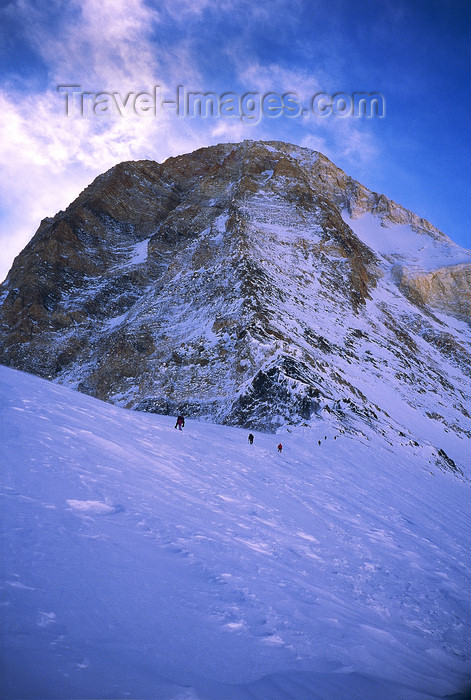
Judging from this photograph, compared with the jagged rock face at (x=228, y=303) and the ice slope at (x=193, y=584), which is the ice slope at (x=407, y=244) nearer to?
the jagged rock face at (x=228, y=303)

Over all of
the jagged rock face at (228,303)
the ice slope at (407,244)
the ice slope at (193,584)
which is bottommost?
the ice slope at (193,584)

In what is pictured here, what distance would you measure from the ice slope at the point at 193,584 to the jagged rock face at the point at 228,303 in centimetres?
1421

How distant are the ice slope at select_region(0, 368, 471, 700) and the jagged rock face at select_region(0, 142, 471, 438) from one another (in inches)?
559

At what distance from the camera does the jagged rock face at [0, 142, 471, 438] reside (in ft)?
91.1

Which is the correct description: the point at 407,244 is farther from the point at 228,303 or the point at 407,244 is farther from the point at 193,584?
the point at 193,584

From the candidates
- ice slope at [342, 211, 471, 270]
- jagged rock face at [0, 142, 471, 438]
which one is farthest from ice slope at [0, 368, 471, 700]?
ice slope at [342, 211, 471, 270]

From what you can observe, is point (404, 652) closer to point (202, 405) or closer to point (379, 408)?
point (202, 405)

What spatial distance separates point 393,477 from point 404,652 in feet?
45.4

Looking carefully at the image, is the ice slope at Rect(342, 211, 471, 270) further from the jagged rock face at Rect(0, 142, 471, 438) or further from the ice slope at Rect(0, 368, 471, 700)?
the ice slope at Rect(0, 368, 471, 700)

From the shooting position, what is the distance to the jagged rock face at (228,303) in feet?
91.1

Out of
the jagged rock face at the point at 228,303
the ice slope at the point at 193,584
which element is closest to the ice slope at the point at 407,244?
the jagged rock face at the point at 228,303

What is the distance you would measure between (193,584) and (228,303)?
29.9 m

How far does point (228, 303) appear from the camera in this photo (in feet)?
109

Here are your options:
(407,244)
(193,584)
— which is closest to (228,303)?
(193,584)
